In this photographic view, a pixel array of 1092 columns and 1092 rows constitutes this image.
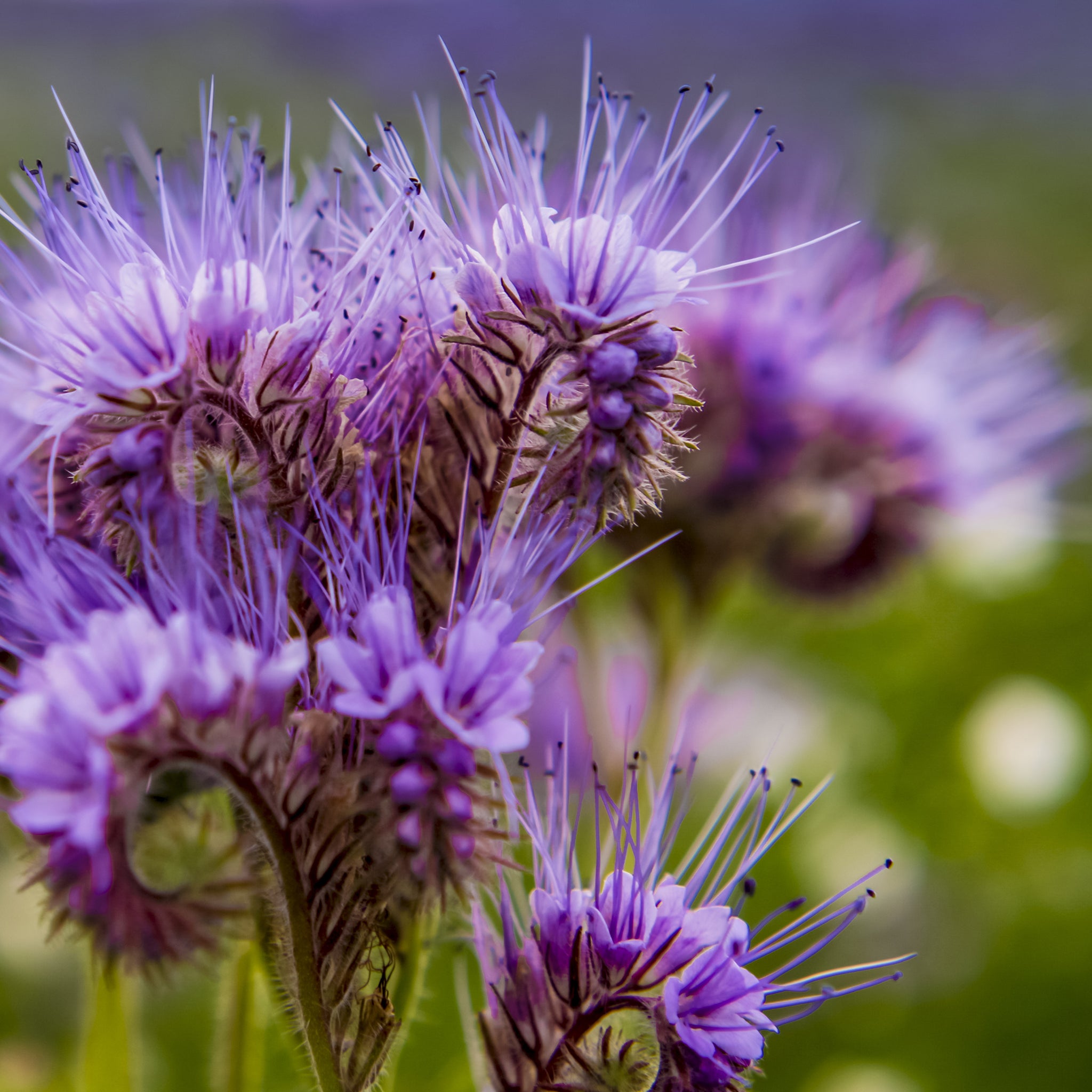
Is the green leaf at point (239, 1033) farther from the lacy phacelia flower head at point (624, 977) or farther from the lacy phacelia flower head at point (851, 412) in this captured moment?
the lacy phacelia flower head at point (851, 412)

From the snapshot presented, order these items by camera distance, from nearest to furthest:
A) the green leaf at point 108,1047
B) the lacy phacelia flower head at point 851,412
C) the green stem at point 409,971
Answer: the green stem at point 409,971
the green leaf at point 108,1047
the lacy phacelia flower head at point 851,412

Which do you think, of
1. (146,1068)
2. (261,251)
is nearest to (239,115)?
(146,1068)

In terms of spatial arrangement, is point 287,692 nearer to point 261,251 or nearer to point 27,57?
point 261,251

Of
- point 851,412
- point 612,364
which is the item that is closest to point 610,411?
point 612,364

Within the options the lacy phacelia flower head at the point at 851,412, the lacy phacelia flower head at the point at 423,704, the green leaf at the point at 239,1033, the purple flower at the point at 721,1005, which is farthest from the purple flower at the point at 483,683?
the lacy phacelia flower head at the point at 851,412

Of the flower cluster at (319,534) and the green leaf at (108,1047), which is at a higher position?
the flower cluster at (319,534)

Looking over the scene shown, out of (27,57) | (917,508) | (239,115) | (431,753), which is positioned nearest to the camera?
(431,753)
